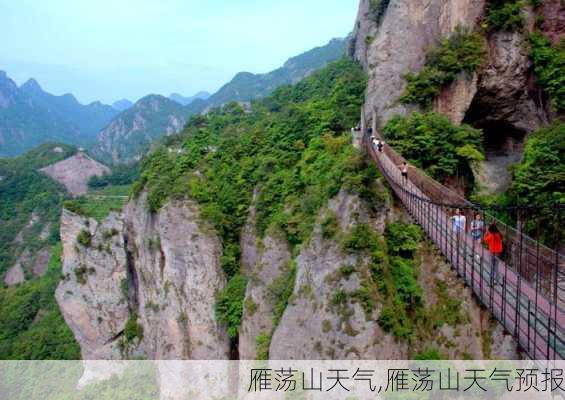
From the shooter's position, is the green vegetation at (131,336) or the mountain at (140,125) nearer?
the green vegetation at (131,336)

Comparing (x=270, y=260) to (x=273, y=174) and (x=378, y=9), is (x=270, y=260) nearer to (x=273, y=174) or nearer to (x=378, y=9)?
(x=273, y=174)

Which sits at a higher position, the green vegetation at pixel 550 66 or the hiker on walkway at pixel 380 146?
the green vegetation at pixel 550 66

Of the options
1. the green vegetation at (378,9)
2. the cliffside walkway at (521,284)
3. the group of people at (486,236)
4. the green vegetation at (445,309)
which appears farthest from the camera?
the green vegetation at (378,9)

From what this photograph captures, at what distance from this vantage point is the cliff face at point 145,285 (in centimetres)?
2036

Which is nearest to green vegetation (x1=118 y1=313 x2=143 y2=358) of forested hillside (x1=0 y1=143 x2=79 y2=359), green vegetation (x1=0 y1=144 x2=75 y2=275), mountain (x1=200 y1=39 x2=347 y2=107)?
forested hillside (x1=0 y1=143 x2=79 y2=359)

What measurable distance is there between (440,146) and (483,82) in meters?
3.13

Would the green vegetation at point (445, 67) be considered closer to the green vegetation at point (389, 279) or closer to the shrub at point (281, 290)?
the green vegetation at point (389, 279)

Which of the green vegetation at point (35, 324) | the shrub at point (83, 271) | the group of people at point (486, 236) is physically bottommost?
the green vegetation at point (35, 324)

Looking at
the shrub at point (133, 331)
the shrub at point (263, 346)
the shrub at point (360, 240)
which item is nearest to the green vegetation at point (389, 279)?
the shrub at point (360, 240)

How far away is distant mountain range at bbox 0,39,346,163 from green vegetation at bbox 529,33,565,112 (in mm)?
69275

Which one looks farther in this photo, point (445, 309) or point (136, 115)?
point (136, 115)

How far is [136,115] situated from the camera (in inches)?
5620

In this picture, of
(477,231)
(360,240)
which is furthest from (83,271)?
(477,231)

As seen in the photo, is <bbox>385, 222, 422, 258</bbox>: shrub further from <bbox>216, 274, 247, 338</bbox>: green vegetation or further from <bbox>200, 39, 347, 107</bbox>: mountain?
<bbox>200, 39, 347, 107</bbox>: mountain
